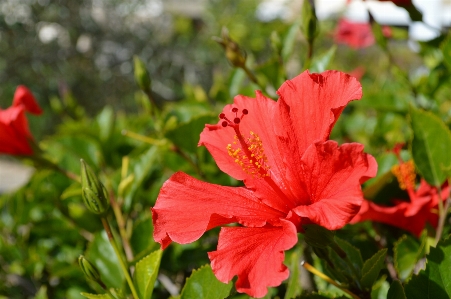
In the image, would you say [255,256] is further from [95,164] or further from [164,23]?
[164,23]

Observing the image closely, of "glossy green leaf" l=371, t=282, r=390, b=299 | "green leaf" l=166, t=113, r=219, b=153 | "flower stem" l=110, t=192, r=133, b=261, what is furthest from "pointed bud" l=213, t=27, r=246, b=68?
"glossy green leaf" l=371, t=282, r=390, b=299

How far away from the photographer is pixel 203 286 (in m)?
0.77

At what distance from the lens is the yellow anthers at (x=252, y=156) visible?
2.53 ft

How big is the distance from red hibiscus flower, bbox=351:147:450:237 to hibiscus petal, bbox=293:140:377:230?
0.25m

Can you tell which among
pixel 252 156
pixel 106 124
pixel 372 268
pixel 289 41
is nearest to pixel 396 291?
pixel 372 268

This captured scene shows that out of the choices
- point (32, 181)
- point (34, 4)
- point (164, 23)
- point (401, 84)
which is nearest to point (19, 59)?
point (34, 4)

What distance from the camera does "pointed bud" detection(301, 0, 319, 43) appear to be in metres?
1.11

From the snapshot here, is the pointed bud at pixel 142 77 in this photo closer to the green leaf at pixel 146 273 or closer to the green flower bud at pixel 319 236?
the green leaf at pixel 146 273

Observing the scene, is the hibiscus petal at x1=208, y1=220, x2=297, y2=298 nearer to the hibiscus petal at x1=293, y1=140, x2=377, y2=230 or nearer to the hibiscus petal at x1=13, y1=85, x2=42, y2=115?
the hibiscus petal at x1=293, y1=140, x2=377, y2=230

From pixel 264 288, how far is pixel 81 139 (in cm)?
111

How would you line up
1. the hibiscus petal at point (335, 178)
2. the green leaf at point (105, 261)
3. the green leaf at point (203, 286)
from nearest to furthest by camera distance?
the hibiscus petal at point (335, 178)
the green leaf at point (203, 286)
the green leaf at point (105, 261)

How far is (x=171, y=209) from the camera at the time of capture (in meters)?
0.71

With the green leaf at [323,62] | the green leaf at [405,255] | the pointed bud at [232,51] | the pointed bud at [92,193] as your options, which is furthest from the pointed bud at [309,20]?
the pointed bud at [92,193]

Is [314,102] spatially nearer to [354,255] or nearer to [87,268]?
[354,255]
